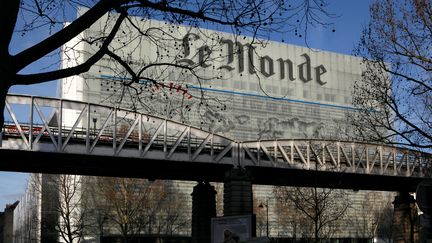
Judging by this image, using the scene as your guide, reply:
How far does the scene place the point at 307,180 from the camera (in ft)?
205

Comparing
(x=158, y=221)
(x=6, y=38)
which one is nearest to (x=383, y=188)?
(x=158, y=221)

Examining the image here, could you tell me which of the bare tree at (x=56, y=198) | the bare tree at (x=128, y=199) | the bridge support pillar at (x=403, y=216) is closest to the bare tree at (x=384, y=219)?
the bridge support pillar at (x=403, y=216)

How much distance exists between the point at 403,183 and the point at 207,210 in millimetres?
25520

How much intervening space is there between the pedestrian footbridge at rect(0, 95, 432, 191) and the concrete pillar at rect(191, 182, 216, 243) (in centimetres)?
219

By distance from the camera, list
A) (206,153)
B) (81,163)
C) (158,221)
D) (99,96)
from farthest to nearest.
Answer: (99,96)
(158,221)
(206,153)
(81,163)

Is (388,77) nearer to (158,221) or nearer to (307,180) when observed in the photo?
(307,180)

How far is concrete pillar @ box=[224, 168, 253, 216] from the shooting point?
55.2m

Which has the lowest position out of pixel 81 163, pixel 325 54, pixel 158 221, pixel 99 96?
pixel 158 221

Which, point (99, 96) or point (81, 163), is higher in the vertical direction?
point (99, 96)

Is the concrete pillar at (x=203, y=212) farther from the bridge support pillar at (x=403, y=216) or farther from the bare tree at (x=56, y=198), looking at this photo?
the bridge support pillar at (x=403, y=216)

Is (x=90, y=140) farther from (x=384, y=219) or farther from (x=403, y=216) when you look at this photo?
(x=384, y=219)

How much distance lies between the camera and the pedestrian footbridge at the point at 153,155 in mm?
50188

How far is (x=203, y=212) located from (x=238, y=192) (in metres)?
5.72

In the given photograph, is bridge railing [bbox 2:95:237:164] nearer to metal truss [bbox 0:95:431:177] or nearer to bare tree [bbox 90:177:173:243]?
metal truss [bbox 0:95:431:177]
